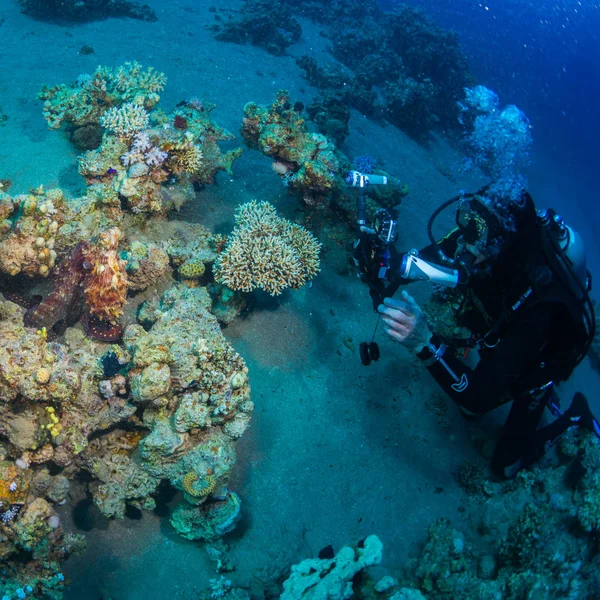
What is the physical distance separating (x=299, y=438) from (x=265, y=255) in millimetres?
2427

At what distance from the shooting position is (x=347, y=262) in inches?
269

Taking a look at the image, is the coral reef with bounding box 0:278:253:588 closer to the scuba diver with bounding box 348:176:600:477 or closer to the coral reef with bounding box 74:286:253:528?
the coral reef with bounding box 74:286:253:528

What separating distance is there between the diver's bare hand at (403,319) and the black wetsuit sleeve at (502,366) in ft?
1.50

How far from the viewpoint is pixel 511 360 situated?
3672 millimetres

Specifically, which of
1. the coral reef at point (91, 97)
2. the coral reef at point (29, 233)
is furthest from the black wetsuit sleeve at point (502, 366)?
the coral reef at point (91, 97)

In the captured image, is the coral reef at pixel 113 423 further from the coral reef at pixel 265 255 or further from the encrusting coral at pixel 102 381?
the coral reef at pixel 265 255

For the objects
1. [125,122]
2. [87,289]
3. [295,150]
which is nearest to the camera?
[87,289]

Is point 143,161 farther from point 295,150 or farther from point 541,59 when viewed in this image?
point 541,59

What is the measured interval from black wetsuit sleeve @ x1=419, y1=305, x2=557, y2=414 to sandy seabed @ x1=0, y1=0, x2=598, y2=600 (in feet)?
4.61

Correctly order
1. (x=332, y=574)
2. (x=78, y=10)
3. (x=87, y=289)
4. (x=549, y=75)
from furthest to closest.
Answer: (x=549, y=75), (x=78, y=10), (x=87, y=289), (x=332, y=574)

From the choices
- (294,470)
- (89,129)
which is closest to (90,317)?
(294,470)

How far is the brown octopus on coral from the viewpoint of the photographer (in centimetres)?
428

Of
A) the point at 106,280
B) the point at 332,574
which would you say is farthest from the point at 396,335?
the point at 106,280

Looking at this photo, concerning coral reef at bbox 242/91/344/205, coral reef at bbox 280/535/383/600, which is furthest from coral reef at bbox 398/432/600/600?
coral reef at bbox 242/91/344/205
